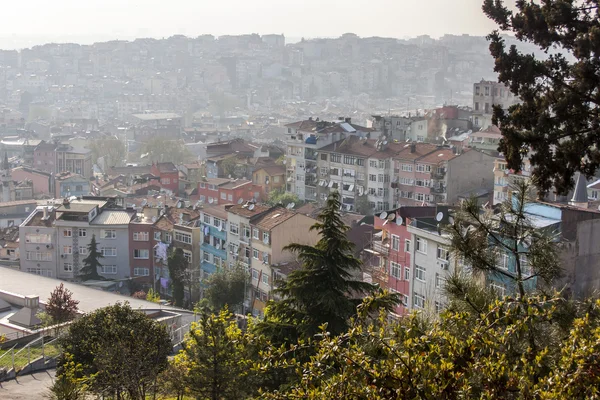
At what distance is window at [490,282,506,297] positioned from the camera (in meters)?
4.92

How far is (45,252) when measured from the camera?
70.1 feet

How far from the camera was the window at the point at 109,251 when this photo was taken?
68.8 ft

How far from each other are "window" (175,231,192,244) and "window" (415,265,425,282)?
7.34 meters

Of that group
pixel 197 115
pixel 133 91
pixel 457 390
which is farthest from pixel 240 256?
pixel 133 91

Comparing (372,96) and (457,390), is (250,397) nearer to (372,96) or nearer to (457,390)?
(457,390)

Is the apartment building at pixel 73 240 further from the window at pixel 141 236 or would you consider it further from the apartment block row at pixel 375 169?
the apartment block row at pixel 375 169

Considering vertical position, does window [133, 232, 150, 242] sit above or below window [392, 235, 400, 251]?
below

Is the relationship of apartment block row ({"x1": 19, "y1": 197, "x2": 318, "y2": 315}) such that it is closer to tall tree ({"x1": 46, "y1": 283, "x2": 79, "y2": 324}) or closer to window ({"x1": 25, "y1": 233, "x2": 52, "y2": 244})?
window ({"x1": 25, "y1": 233, "x2": 52, "y2": 244})

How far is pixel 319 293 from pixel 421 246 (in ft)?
Result: 21.4

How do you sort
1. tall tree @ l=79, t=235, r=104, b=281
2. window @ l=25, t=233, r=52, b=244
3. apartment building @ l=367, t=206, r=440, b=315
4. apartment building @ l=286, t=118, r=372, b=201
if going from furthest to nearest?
1. apartment building @ l=286, t=118, r=372, b=201
2. window @ l=25, t=233, r=52, b=244
3. tall tree @ l=79, t=235, r=104, b=281
4. apartment building @ l=367, t=206, r=440, b=315

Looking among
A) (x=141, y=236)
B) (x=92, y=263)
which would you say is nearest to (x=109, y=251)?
(x=92, y=263)

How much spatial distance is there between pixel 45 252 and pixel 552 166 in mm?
17216

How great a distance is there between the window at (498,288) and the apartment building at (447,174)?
58.9 ft

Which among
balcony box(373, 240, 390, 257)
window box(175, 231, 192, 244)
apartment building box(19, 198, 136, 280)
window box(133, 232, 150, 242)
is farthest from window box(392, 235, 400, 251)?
apartment building box(19, 198, 136, 280)
